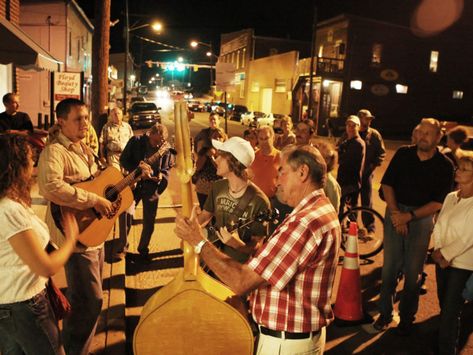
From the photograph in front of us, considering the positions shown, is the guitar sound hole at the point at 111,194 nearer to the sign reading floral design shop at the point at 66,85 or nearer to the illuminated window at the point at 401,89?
the sign reading floral design shop at the point at 66,85

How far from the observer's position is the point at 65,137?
3582 millimetres

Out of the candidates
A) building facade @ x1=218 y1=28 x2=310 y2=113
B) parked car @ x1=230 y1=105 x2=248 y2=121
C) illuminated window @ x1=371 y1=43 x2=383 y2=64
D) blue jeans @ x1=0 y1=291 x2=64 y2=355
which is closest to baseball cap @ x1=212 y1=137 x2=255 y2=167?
blue jeans @ x1=0 y1=291 x2=64 y2=355

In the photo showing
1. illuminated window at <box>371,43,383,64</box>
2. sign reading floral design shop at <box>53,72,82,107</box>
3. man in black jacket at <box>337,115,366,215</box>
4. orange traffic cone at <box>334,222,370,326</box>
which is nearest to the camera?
orange traffic cone at <box>334,222,370,326</box>

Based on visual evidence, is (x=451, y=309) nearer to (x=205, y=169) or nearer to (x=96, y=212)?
(x=96, y=212)

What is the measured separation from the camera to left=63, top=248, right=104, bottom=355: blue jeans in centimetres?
361

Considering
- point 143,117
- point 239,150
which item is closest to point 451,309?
point 239,150

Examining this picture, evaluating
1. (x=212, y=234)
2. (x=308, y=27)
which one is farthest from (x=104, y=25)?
(x=308, y=27)

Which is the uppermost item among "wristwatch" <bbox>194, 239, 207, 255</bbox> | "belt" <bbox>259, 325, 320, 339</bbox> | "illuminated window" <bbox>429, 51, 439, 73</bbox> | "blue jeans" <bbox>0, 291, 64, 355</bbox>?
"illuminated window" <bbox>429, 51, 439, 73</bbox>

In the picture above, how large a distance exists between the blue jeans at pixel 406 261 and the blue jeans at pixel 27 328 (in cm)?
346

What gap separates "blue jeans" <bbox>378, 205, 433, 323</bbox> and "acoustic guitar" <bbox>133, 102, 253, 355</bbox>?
2.86 meters

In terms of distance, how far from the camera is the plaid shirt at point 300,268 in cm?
228

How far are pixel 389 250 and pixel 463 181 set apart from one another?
1.15 metres

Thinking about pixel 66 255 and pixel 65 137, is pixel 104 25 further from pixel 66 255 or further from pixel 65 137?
pixel 66 255

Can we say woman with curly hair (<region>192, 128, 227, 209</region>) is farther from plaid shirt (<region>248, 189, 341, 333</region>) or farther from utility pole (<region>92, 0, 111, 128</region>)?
utility pole (<region>92, 0, 111, 128</region>)
